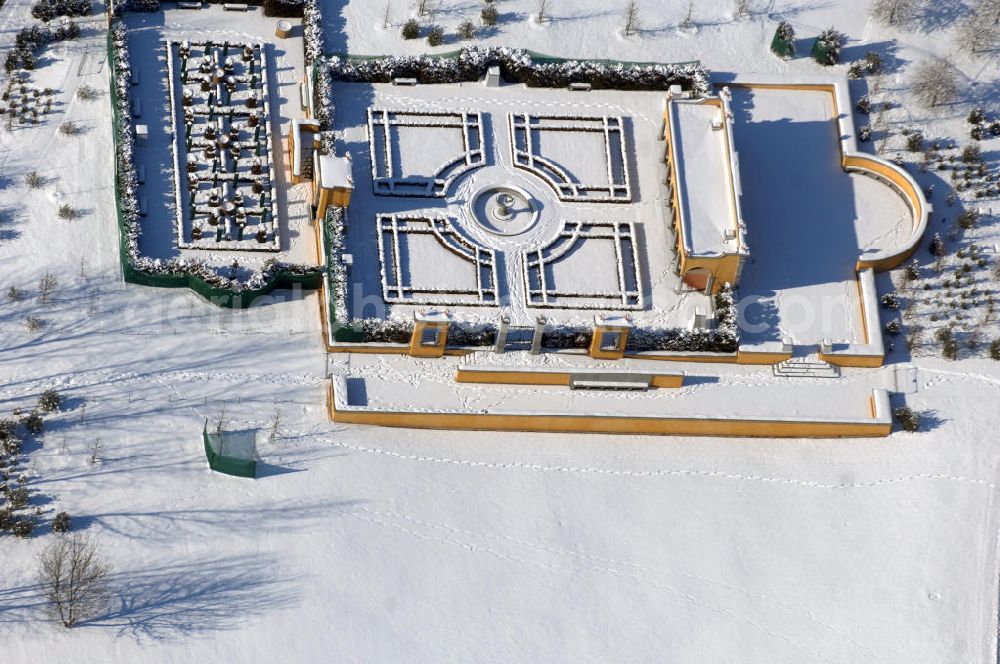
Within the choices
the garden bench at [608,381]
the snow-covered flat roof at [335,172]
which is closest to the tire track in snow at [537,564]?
the garden bench at [608,381]

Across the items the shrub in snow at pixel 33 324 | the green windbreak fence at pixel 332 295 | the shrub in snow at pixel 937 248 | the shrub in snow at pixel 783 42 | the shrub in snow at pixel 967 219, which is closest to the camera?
the shrub in snow at pixel 33 324

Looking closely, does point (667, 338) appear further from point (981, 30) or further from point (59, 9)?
point (59, 9)

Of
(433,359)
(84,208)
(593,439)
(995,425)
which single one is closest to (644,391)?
(593,439)

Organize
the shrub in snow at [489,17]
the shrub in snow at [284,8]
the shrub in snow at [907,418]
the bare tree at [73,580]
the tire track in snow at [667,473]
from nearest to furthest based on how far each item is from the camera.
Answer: the bare tree at [73,580], the tire track in snow at [667,473], the shrub in snow at [907,418], the shrub in snow at [284,8], the shrub in snow at [489,17]

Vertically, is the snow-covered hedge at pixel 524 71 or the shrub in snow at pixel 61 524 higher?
the snow-covered hedge at pixel 524 71

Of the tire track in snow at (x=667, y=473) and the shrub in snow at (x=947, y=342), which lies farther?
the shrub in snow at (x=947, y=342)

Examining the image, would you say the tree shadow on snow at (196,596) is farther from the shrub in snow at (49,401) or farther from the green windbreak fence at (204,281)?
the green windbreak fence at (204,281)

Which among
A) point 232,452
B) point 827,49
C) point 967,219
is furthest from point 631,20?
point 232,452
